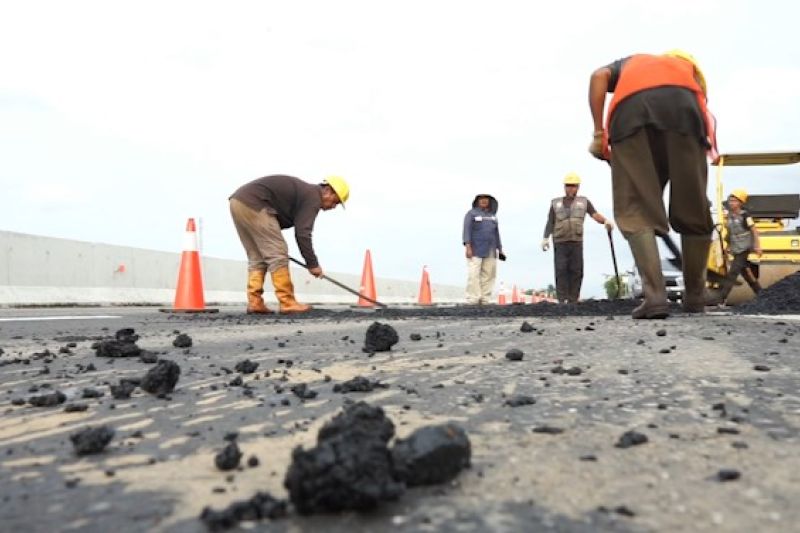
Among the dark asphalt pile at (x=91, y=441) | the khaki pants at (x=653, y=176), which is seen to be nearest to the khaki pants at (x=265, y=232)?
the khaki pants at (x=653, y=176)

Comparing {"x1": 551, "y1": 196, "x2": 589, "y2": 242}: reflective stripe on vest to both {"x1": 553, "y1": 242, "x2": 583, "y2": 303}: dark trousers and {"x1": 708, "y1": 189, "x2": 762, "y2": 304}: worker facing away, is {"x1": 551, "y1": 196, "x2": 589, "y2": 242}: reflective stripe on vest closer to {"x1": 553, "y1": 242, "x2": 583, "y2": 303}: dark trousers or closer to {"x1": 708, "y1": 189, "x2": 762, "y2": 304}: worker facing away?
{"x1": 553, "y1": 242, "x2": 583, "y2": 303}: dark trousers

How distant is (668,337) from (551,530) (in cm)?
277

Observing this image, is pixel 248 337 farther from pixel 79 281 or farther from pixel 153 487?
pixel 79 281

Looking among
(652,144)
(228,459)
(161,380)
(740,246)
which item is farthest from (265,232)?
(740,246)

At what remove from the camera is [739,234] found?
35.7ft

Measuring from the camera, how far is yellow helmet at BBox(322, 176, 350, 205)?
7.98 m

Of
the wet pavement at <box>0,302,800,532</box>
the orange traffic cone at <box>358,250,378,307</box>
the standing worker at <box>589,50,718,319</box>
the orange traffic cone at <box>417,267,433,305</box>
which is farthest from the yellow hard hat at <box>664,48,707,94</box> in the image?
the orange traffic cone at <box>417,267,433,305</box>

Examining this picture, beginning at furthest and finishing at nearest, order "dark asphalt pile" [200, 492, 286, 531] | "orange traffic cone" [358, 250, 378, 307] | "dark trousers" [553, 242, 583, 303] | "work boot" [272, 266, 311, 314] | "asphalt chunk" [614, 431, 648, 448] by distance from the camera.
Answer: "orange traffic cone" [358, 250, 378, 307] → "dark trousers" [553, 242, 583, 303] → "work boot" [272, 266, 311, 314] → "asphalt chunk" [614, 431, 648, 448] → "dark asphalt pile" [200, 492, 286, 531]

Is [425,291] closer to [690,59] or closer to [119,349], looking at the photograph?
[690,59]

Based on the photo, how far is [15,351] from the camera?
370cm

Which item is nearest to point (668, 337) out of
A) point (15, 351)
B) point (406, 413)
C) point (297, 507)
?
point (406, 413)

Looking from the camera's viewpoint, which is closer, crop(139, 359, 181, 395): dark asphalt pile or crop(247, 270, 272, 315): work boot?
crop(139, 359, 181, 395): dark asphalt pile

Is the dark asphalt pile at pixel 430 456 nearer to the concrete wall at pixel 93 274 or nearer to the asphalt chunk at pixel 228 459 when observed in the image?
the asphalt chunk at pixel 228 459

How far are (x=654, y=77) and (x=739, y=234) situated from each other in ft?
23.6
